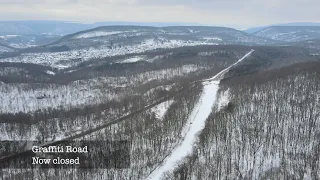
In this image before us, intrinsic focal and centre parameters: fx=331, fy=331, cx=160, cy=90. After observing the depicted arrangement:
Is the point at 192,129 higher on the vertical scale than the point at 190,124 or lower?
lower

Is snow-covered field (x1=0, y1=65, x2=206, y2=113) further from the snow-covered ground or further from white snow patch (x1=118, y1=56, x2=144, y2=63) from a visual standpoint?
white snow patch (x1=118, y1=56, x2=144, y2=63)

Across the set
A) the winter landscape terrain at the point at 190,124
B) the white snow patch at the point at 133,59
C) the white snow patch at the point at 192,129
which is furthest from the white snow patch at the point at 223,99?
the white snow patch at the point at 133,59

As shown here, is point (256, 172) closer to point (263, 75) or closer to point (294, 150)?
point (294, 150)

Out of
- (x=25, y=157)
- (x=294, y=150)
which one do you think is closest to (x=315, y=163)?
(x=294, y=150)

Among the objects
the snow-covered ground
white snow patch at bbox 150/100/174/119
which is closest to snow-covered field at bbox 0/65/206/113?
white snow patch at bbox 150/100/174/119

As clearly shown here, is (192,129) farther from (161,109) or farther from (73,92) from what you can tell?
(73,92)

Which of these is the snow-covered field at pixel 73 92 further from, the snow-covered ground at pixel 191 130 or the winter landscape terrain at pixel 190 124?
the snow-covered ground at pixel 191 130

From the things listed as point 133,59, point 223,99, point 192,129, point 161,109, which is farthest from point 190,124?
point 133,59

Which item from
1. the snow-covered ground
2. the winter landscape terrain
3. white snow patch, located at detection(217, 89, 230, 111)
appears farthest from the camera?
white snow patch, located at detection(217, 89, 230, 111)

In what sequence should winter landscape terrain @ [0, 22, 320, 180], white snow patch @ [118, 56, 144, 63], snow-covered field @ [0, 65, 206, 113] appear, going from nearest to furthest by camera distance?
winter landscape terrain @ [0, 22, 320, 180] → snow-covered field @ [0, 65, 206, 113] → white snow patch @ [118, 56, 144, 63]
